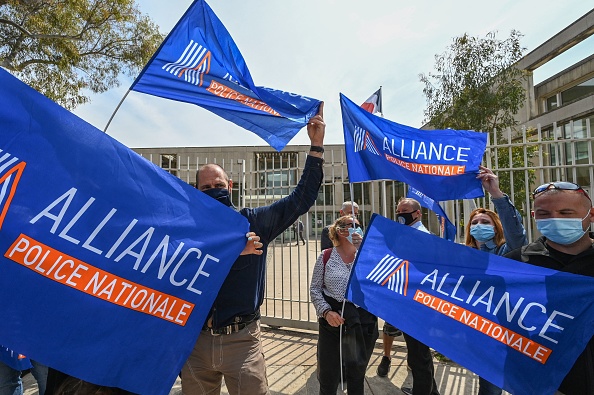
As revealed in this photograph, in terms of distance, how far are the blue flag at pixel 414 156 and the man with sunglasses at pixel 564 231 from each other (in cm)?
97

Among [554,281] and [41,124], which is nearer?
[41,124]

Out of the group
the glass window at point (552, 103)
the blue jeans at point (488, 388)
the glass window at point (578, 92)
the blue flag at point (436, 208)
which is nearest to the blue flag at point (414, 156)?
the blue flag at point (436, 208)

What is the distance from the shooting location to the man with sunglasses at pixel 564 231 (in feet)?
6.61

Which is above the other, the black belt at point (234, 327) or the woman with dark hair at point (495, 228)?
the woman with dark hair at point (495, 228)

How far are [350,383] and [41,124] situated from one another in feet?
9.03

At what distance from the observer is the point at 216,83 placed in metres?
2.86

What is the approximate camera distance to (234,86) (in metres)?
2.90

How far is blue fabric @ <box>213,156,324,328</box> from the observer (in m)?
2.17

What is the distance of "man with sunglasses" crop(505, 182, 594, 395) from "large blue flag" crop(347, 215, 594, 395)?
157mm

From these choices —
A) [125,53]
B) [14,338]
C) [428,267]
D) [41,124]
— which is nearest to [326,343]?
[428,267]

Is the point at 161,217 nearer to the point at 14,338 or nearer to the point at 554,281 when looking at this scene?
the point at 14,338

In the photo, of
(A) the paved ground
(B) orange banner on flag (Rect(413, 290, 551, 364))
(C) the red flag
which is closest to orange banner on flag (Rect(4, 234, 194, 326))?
(B) orange banner on flag (Rect(413, 290, 551, 364))

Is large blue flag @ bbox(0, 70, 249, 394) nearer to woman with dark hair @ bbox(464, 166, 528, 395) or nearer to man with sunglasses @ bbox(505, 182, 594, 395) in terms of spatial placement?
man with sunglasses @ bbox(505, 182, 594, 395)

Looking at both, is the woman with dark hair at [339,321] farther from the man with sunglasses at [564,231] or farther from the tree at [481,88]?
the tree at [481,88]
